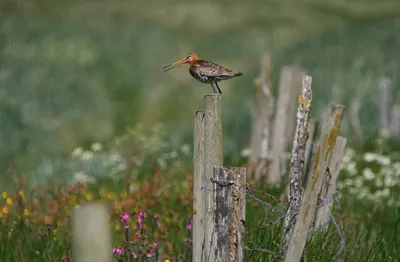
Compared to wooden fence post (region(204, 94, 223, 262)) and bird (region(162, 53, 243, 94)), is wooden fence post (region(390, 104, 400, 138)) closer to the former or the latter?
bird (region(162, 53, 243, 94))

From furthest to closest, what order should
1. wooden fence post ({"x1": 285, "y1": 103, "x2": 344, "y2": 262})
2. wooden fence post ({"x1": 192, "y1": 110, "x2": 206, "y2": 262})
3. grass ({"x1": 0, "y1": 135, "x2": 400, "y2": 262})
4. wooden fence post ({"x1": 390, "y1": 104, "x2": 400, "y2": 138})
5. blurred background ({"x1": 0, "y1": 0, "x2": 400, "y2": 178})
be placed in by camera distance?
wooden fence post ({"x1": 390, "y1": 104, "x2": 400, "y2": 138})
blurred background ({"x1": 0, "y1": 0, "x2": 400, "y2": 178})
grass ({"x1": 0, "y1": 135, "x2": 400, "y2": 262})
wooden fence post ({"x1": 192, "y1": 110, "x2": 206, "y2": 262})
wooden fence post ({"x1": 285, "y1": 103, "x2": 344, "y2": 262})

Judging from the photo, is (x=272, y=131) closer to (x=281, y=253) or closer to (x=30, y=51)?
(x=281, y=253)

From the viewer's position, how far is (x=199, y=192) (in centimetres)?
636

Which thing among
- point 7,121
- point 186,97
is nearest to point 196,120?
point 7,121

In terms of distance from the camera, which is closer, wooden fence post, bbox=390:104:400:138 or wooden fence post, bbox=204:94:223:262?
wooden fence post, bbox=204:94:223:262

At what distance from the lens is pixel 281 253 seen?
6672 millimetres

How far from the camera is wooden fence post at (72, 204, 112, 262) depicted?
385 centimetres

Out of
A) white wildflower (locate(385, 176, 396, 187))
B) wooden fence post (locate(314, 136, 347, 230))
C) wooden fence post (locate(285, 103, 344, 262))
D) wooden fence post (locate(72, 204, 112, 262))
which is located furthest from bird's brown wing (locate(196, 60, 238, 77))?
white wildflower (locate(385, 176, 396, 187))

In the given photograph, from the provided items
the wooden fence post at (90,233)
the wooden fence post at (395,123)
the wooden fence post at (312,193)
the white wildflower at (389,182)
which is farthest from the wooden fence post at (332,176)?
the wooden fence post at (395,123)

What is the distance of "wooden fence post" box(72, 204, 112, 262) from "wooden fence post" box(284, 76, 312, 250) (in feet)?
10.4

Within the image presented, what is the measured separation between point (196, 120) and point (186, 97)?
31.9 feet

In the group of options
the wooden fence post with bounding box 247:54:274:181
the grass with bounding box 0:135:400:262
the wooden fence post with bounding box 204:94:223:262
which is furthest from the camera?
the wooden fence post with bounding box 247:54:274:181

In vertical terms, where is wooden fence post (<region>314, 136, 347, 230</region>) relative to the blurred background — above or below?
below

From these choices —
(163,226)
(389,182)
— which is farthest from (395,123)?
(163,226)
